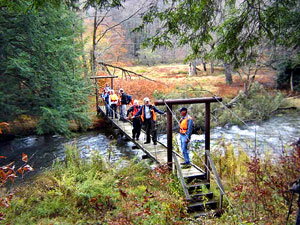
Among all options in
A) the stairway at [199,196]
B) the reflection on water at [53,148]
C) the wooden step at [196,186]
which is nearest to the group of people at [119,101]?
the reflection on water at [53,148]

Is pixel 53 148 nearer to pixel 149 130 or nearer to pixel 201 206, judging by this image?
pixel 149 130

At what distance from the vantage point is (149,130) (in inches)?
383

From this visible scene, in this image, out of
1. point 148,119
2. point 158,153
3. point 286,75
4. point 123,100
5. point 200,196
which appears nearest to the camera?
point 200,196

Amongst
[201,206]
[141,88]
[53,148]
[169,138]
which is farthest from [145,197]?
[141,88]

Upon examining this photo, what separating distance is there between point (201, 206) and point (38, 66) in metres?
10.0

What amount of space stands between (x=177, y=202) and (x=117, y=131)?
880 centimetres

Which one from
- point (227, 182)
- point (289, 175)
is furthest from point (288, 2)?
point (227, 182)

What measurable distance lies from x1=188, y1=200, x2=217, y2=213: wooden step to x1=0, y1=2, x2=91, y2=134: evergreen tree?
8071 mm

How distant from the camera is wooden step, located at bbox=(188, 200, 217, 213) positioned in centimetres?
620

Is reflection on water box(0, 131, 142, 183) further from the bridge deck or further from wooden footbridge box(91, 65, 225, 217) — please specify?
wooden footbridge box(91, 65, 225, 217)

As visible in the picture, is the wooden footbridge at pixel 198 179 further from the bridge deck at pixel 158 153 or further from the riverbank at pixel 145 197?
the riverbank at pixel 145 197

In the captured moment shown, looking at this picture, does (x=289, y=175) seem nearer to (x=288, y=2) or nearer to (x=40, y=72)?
(x=288, y=2)

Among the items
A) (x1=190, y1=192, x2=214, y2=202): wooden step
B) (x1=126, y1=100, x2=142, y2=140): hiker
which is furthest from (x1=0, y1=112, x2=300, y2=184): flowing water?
(x1=190, y1=192, x2=214, y2=202): wooden step

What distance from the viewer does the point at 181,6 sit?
610 cm
